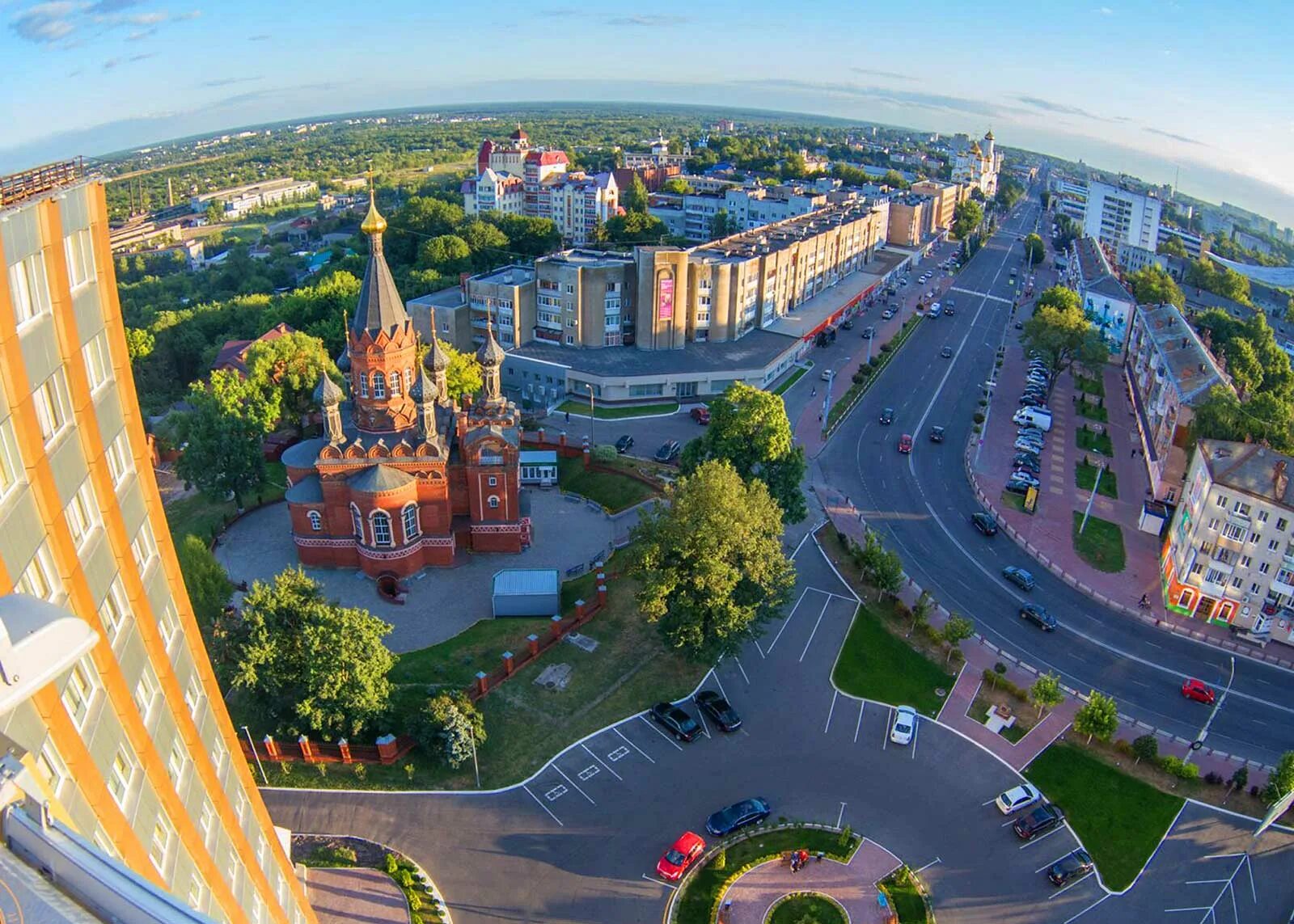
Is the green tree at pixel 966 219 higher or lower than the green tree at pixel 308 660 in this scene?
higher

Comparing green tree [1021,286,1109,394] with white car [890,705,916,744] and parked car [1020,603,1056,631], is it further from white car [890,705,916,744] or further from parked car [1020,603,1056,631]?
white car [890,705,916,744]

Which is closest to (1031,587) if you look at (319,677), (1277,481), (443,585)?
(1277,481)

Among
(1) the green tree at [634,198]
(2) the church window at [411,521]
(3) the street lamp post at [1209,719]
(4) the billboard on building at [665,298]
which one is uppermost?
(1) the green tree at [634,198]

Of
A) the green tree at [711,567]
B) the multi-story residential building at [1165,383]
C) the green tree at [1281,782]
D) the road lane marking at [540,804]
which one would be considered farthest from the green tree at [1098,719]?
the multi-story residential building at [1165,383]

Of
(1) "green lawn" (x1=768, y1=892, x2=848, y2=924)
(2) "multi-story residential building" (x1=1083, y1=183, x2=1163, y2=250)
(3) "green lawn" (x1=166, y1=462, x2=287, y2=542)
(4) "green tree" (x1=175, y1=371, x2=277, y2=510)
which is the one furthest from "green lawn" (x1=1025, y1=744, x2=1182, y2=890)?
(2) "multi-story residential building" (x1=1083, y1=183, x2=1163, y2=250)

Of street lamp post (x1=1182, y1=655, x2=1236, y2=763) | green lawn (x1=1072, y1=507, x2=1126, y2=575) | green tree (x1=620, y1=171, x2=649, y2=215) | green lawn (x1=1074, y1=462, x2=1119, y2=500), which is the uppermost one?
green tree (x1=620, y1=171, x2=649, y2=215)

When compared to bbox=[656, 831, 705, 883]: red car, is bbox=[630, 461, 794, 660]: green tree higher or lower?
higher

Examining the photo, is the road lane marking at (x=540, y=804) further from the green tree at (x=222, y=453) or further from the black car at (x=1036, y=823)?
the green tree at (x=222, y=453)
